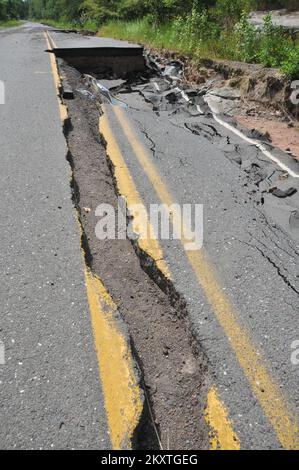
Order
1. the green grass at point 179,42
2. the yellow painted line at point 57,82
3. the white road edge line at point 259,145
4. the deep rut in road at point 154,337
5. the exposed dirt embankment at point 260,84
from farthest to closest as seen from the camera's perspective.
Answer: the green grass at point 179,42, the exposed dirt embankment at point 260,84, the yellow painted line at point 57,82, the white road edge line at point 259,145, the deep rut in road at point 154,337

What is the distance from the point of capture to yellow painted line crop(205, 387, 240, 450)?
1.46 meters

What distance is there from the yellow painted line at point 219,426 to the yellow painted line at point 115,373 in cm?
29

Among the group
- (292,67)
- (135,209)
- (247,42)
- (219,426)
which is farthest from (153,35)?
(219,426)

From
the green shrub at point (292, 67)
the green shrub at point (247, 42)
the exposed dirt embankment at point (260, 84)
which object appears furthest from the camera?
the green shrub at point (247, 42)

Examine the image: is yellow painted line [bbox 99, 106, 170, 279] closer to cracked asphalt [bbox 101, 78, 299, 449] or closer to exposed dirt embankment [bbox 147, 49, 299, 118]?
cracked asphalt [bbox 101, 78, 299, 449]

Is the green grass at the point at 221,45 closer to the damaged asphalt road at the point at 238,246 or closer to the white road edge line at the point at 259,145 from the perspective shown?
the white road edge line at the point at 259,145

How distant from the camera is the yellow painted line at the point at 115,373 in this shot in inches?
58.6

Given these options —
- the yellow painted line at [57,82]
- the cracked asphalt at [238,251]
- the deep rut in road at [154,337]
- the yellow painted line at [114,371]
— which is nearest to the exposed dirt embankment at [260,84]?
the cracked asphalt at [238,251]

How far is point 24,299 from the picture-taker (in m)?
2.08

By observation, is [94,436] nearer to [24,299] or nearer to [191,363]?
[191,363]

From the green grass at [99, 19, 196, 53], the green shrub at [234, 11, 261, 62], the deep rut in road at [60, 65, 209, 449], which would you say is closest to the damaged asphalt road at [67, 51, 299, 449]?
the deep rut in road at [60, 65, 209, 449]

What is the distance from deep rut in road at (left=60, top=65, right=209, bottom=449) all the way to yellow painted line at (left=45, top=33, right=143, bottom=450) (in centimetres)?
6

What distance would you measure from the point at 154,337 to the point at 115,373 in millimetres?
382

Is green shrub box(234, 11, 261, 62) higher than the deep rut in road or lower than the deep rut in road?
higher
